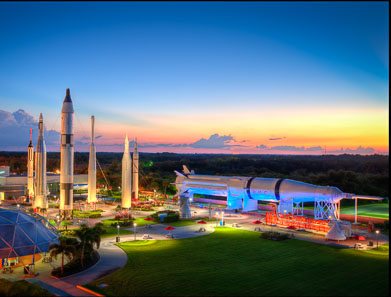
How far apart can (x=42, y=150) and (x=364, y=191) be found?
59797 mm

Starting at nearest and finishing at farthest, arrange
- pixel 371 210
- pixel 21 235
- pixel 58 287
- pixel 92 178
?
1. pixel 58 287
2. pixel 21 235
3. pixel 92 178
4. pixel 371 210

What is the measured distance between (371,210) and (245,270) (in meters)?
38.3

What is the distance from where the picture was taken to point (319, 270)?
27.7m

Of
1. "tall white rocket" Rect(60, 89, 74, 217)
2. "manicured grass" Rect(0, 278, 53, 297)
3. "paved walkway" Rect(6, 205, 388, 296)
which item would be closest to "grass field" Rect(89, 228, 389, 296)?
"paved walkway" Rect(6, 205, 388, 296)

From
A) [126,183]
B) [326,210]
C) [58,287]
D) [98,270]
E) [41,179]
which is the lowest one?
[58,287]

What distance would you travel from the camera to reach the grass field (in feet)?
77.4

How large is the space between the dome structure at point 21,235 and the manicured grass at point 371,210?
136 ft

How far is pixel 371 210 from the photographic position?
58594mm

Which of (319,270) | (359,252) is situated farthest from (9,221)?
(359,252)

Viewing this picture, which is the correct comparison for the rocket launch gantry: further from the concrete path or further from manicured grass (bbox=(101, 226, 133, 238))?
the concrete path

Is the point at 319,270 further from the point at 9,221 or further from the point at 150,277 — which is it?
the point at 9,221

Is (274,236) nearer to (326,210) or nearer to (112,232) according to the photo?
(326,210)

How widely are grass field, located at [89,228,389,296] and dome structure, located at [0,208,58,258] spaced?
6.69 metres

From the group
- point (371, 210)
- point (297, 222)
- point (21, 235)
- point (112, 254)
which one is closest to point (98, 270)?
point (112, 254)
